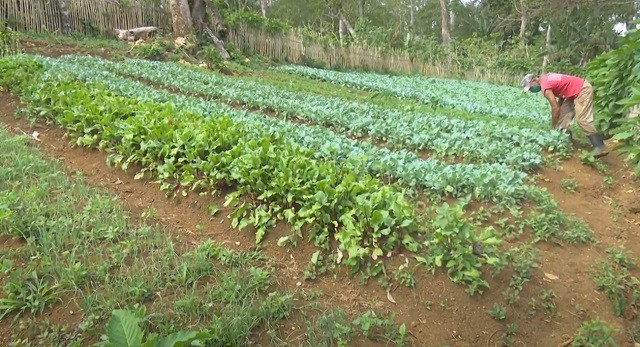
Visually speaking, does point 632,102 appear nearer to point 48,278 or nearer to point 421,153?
point 421,153

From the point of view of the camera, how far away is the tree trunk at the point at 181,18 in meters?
16.3

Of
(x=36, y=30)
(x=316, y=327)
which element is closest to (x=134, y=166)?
(x=316, y=327)

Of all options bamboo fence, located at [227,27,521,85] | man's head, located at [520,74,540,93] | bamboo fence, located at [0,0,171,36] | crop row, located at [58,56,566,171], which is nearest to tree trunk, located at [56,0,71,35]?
bamboo fence, located at [0,0,171,36]

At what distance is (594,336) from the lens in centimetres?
297

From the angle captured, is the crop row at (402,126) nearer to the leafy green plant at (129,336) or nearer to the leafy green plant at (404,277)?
the leafy green plant at (404,277)

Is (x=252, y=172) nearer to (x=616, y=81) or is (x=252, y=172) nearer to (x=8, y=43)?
(x=616, y=81)

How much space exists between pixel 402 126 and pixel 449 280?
13.9ft

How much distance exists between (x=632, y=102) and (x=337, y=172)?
3287 millimetres

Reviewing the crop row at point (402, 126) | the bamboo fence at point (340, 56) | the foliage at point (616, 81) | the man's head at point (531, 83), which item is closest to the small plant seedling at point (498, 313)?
the crop row at point (402, 126)

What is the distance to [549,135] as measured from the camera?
263 inches

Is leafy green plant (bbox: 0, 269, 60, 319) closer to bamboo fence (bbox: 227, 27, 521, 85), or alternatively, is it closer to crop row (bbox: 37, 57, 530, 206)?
crop row (bbox: 37, 57, 530, 206)

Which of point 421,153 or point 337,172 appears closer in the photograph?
point 337,172

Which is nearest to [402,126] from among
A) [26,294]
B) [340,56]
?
[26,294]

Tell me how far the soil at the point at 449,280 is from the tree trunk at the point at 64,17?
12.8 m
